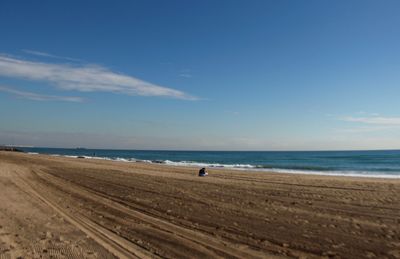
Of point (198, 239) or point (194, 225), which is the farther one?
point (194, 225)

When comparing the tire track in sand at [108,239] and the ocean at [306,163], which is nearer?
the tire track in sand at [108,239]

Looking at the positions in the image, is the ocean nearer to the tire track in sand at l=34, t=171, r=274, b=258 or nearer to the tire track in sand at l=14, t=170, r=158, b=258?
the tire track in sand at l=34, t=171, r=274, b=258

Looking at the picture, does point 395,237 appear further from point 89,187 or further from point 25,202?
point 89,187

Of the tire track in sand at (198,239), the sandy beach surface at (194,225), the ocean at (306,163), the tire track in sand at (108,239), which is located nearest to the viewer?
the tire track in sand at (108,239)

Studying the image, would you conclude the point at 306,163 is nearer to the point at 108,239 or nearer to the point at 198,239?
the point at 198,239

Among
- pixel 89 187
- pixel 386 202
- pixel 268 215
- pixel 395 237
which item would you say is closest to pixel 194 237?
pixel 268 215

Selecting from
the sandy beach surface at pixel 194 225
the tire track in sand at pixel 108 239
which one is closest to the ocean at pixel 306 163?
the sandy beach surface at pixel 194 225

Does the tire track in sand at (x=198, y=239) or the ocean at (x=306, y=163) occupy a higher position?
the ocean at (x=306, y=163)

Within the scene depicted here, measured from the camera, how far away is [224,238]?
7145mm

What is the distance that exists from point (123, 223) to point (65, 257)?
268 cm

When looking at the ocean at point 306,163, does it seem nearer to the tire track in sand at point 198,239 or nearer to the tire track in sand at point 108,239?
the tire track in sand at point 198,239

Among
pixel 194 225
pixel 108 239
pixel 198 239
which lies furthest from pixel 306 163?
pixel 108 239

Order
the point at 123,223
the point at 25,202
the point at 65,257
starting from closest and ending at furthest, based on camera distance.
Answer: the point at 65,257 → the point at 123,223 → the point at 25,202

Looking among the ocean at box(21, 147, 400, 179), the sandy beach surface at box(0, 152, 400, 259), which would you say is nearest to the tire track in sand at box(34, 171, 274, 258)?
the sandy beach surface at box(0, 152, 400, 259)
